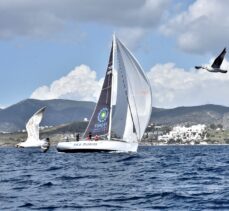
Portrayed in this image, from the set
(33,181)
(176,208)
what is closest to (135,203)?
(176,208)

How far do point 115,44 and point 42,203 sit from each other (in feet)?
183

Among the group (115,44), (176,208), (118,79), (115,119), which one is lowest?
(176,208)

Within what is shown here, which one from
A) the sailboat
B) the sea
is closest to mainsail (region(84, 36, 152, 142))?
the sailboat

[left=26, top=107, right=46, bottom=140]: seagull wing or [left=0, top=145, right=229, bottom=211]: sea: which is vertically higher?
[left=26, top=107, right=46, bottom=140]: seagull wing

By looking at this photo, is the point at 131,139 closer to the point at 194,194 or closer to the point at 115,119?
the point at 115,119

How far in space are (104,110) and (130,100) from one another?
19.5 ft

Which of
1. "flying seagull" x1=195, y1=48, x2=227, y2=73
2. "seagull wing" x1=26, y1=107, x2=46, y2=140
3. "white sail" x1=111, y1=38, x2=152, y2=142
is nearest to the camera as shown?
"flying seagull" x1=195, y1=48, x2=227, y2=73

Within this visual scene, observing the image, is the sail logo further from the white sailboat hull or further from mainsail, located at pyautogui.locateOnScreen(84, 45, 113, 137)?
the white sailboat hull

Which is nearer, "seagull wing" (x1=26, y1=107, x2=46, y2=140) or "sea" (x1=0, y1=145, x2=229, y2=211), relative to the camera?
"sea" (x1=0, y1=145, x2=229, y2=211)

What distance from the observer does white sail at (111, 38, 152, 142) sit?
247 feet

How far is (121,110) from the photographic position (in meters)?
78.8

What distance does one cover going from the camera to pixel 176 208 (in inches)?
979

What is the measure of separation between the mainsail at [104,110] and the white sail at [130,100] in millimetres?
1392

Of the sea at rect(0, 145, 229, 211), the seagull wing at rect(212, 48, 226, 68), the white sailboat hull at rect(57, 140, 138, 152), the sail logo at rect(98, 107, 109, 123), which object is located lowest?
the sea at rect(0, 145, 229, 211)
